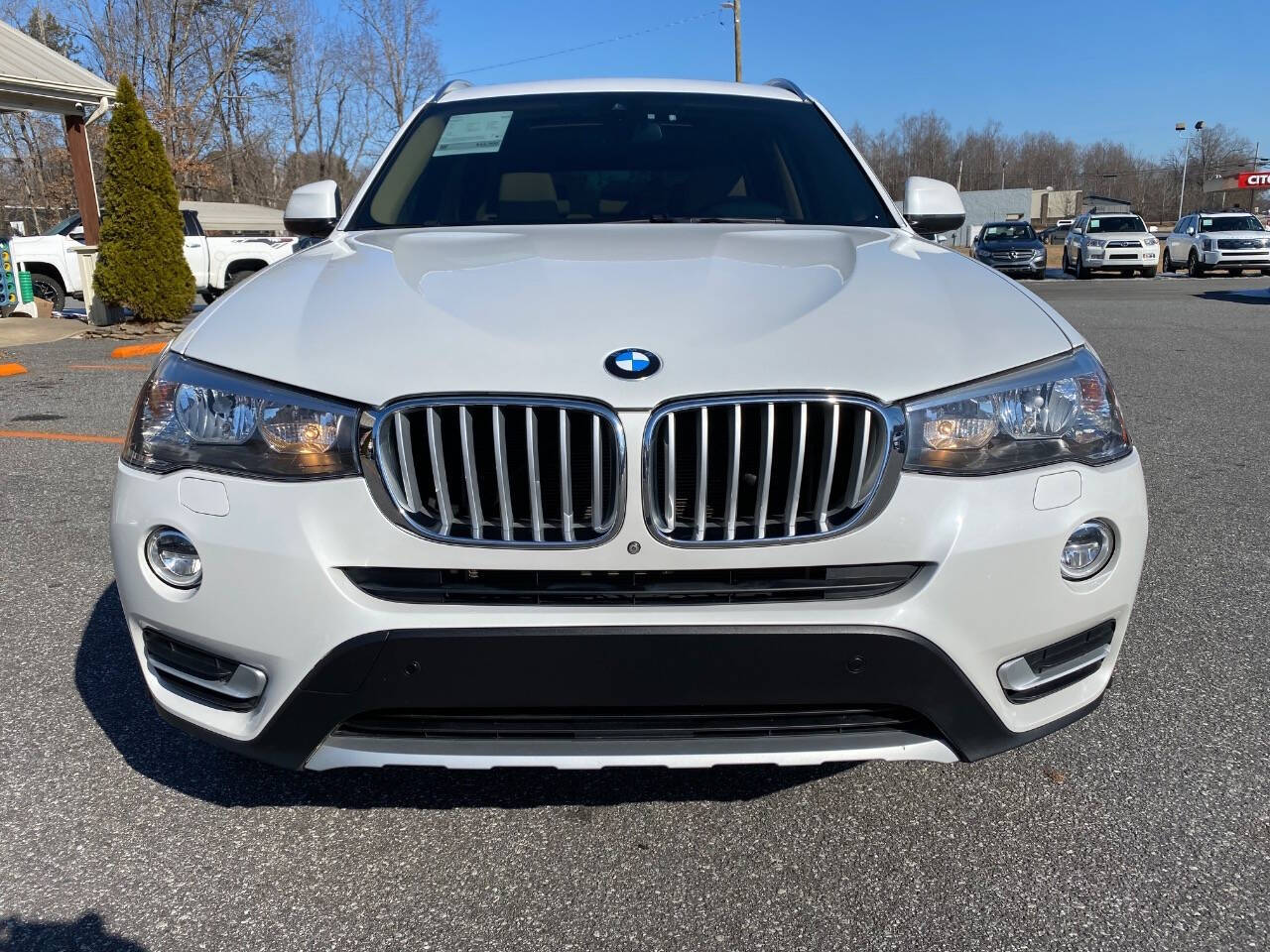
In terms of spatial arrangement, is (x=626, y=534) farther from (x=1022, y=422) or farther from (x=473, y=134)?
(x=473, y=134)

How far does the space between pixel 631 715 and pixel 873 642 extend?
1.52ft

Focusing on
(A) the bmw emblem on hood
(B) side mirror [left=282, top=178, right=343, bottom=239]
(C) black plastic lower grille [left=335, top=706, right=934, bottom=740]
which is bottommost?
(C) black plastic lower grille [left=335, top=706, right=934, bottom=740]

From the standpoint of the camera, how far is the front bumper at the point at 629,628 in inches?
70.9

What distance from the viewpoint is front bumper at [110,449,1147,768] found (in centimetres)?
180

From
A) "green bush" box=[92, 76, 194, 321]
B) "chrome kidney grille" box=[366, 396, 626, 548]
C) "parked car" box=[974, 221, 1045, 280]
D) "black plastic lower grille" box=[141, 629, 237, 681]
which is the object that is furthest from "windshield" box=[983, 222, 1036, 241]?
"black plastic lower grille" box=[141, 629, 237, 681]

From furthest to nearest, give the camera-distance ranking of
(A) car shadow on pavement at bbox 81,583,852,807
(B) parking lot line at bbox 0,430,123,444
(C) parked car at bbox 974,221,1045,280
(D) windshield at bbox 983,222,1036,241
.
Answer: (D) windshield at bbox 983,222,1036,241
(C) parked car at bbox 974,221,1045,280
(B) parking lot line at bbox 0,430,123,444
(A) car shadow on pavement at bbox 81,583,852,807

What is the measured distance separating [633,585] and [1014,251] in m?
29.1

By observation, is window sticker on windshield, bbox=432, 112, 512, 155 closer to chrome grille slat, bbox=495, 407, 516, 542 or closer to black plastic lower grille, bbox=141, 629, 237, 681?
chrome grille slat, bbox=495, 407, 516, 542

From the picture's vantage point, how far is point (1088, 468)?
1.95 meters

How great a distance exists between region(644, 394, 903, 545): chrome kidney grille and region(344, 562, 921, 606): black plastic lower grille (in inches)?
3.2

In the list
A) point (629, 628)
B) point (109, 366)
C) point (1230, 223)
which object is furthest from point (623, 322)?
point (1230, 223)

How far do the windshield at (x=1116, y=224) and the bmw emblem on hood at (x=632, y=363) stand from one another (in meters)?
29.5

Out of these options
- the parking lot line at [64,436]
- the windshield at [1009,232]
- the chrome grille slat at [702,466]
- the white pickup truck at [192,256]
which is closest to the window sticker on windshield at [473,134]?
the chrome grille slat at [702,466]

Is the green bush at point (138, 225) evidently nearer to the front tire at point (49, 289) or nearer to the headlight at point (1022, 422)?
the front tire at point (49, 289)
